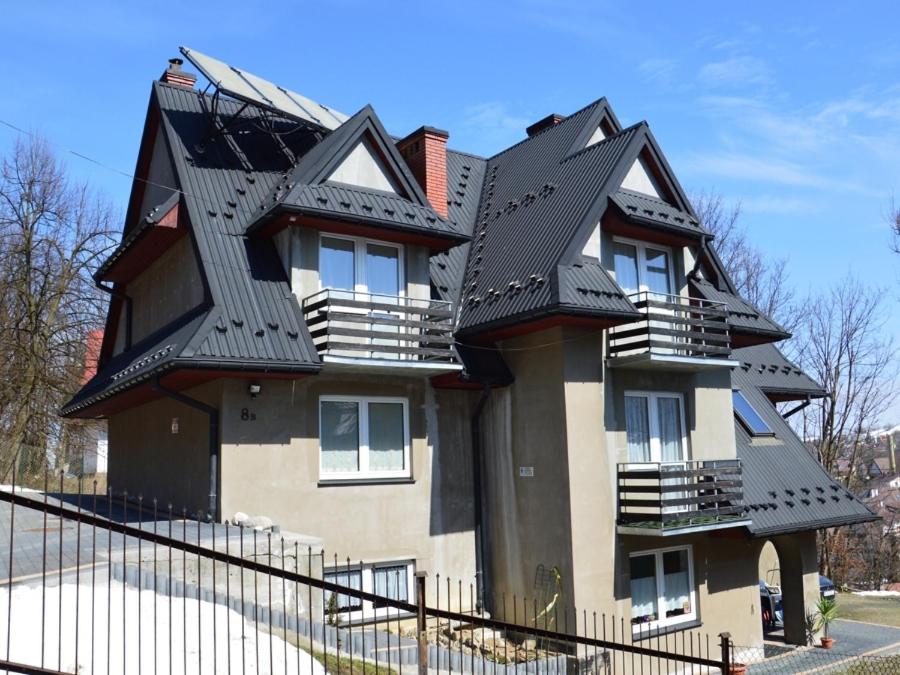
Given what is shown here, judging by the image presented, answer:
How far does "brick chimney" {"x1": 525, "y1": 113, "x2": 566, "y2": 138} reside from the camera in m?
23.0

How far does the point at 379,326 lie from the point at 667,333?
5673 mm

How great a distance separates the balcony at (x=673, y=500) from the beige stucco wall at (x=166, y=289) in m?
8.99

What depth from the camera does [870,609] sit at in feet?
81.0

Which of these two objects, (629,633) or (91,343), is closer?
(629,633)

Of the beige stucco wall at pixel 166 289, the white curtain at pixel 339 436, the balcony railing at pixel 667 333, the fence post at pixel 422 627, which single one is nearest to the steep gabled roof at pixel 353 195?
the beige stucco wall at pixel 166 289

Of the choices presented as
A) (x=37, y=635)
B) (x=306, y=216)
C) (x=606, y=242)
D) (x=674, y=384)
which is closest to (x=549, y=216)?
(x=606, y=242)

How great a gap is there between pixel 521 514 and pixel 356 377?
13.8ft

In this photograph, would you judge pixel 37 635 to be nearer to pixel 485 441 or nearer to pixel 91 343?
pixel 485 441

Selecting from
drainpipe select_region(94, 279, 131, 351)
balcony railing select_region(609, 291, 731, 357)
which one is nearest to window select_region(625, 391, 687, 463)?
balcony railing select_region(609, 291, 731, 357)

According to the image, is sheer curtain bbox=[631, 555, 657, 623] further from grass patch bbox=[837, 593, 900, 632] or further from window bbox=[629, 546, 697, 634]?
grass patch bbox=[837, 593, 900, 632]

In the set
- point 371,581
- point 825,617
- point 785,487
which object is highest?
point 785,487

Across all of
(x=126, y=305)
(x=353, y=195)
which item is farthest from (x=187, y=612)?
(x=126, y=305)

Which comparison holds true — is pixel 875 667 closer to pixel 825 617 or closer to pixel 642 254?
pixel 825 617

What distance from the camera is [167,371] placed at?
13.0 m
